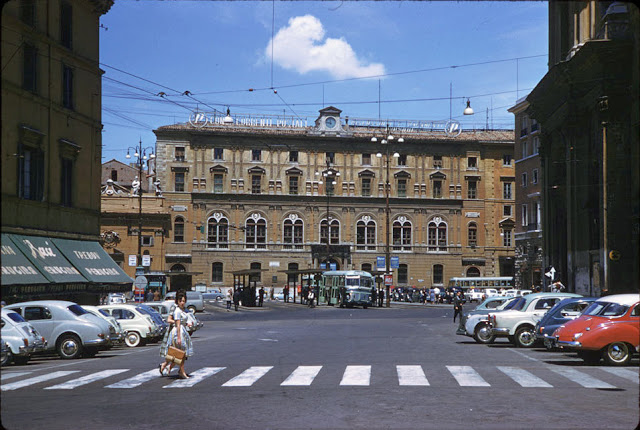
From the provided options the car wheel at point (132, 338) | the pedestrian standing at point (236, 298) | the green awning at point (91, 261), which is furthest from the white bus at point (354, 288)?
the car wheel at point (132, 338)

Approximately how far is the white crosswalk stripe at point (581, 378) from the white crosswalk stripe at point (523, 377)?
26.7 inches

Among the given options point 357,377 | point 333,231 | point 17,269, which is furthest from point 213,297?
point 357,377

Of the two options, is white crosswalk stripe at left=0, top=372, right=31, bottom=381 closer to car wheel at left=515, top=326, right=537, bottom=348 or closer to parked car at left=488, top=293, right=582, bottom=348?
parked car at left=488, top=293, right=582, bottom=348

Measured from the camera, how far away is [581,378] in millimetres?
15219

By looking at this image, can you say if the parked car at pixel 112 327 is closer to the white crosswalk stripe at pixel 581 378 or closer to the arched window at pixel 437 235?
the white crosswalk stripe at pixel 581 378

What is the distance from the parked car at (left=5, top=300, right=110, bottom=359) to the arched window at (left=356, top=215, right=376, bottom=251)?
63782 mm

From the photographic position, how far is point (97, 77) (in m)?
32.3

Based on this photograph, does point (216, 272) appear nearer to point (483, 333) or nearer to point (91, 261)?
point (91, 261)

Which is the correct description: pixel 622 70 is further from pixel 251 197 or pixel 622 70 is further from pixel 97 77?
pixel 251 197

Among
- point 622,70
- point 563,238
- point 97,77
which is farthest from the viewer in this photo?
point 563,238

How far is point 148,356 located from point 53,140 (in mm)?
11145

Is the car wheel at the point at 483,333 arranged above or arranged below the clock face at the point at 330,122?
below

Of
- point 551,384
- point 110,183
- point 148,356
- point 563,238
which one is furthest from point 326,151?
point 551,384

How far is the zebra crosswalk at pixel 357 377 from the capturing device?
1428 cm
